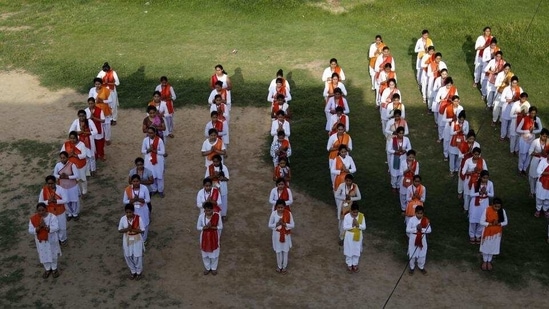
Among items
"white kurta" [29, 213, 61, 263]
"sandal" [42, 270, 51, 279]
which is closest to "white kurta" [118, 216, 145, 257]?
"white kurta" [29, 213, 61, 263]

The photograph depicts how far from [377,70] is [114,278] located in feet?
27.0

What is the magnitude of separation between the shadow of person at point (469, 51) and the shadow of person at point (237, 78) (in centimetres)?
543

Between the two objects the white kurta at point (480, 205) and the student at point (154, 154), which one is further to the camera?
the student at point (154, 154)

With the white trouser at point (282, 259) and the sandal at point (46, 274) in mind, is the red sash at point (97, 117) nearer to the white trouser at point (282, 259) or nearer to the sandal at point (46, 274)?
the sandal at point (46, 274)

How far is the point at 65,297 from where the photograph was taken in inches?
449

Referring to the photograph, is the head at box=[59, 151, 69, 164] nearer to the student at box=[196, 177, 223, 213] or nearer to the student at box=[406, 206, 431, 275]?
the student at box=[196, 177, 223, 213]

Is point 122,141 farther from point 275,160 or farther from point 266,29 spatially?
point 266,29

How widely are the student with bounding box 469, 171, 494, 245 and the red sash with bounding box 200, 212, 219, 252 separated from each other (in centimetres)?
410

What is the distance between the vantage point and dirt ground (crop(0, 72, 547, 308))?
11.4m

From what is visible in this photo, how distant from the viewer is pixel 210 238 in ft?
38.6

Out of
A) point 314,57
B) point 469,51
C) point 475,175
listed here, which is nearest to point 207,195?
point 475,175

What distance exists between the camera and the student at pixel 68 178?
13.1 metres

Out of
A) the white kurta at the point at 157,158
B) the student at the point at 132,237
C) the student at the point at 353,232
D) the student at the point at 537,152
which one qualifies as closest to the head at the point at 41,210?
the student at the point at 132,237

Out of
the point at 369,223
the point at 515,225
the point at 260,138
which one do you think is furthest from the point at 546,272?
the point at 260,138
